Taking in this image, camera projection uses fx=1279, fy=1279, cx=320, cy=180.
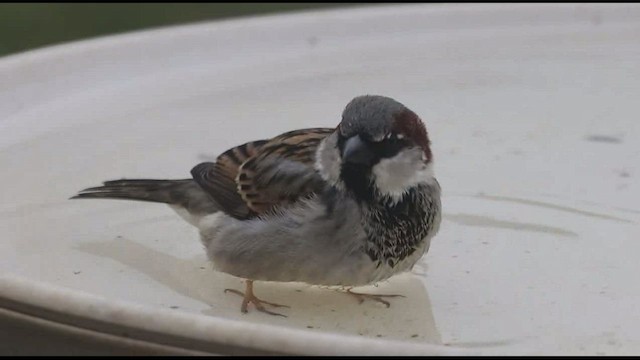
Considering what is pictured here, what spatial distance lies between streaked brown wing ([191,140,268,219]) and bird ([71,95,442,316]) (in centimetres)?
4

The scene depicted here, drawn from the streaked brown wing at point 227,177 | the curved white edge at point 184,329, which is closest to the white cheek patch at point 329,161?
the streaked brown wing at point 227,177

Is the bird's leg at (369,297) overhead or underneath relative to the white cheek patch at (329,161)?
underneath

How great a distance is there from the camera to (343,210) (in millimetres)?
2285

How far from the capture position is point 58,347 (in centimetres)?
171

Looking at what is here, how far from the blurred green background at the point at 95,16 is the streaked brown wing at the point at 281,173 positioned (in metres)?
4.59

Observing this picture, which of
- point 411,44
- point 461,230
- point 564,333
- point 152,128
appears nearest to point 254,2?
point 411,44

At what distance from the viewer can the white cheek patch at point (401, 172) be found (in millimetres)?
2297

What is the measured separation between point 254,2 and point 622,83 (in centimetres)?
478

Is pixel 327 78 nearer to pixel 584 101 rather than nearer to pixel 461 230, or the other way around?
pixel 584 101

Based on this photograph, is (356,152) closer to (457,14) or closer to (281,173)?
(281,173)

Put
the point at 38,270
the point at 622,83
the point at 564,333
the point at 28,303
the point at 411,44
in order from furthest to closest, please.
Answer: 1. the point at 411,44
2. the point at 622,83
3. the point at 38,270
4. the point at 564,333
5. the point at 28,303

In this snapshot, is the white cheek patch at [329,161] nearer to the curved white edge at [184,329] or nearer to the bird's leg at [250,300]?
the bird's leg at [250,300]

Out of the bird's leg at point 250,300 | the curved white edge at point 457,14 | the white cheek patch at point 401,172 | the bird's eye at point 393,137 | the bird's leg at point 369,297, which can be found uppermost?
the curved white edge at point 457,14

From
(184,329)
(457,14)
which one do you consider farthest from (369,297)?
(457,14)
